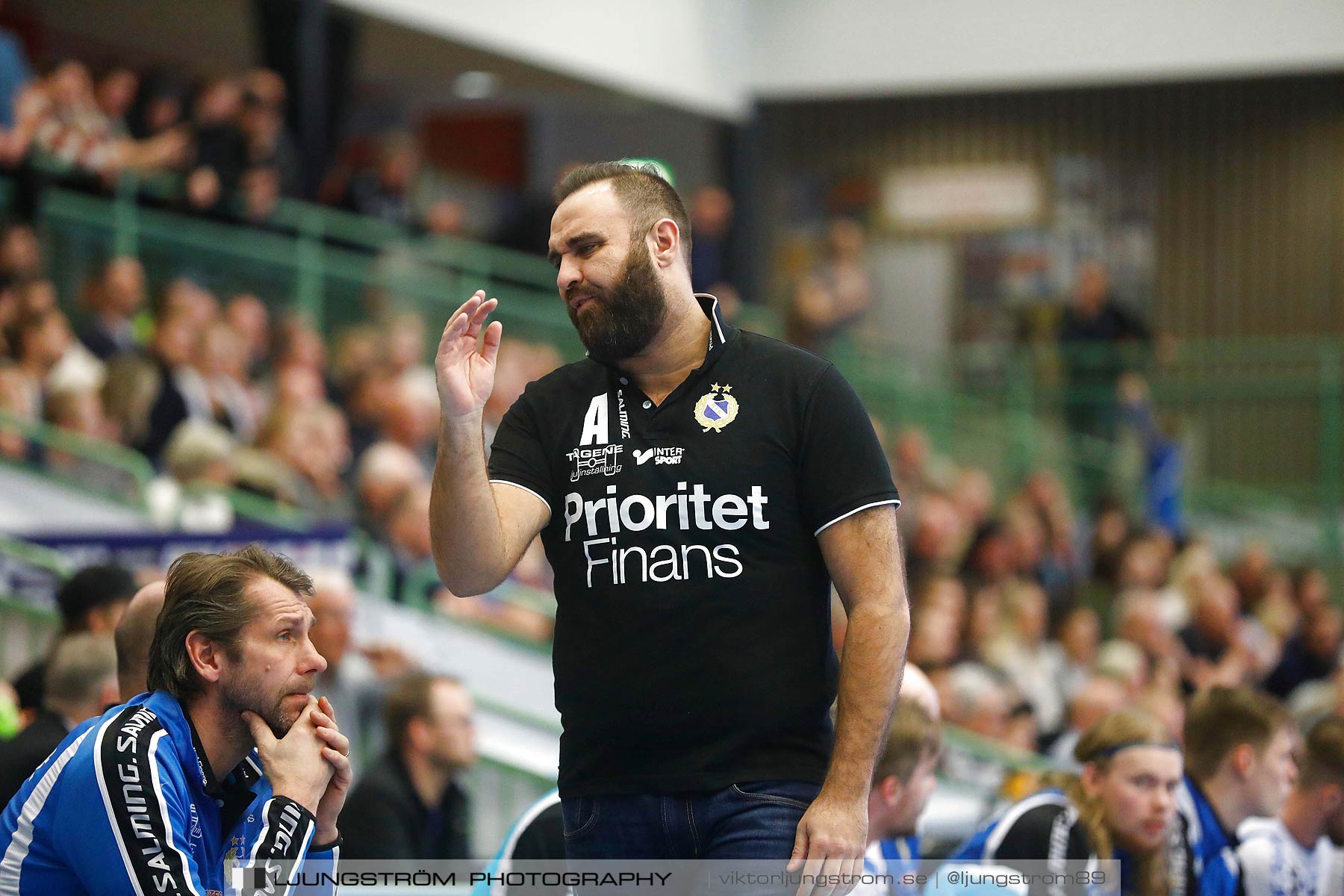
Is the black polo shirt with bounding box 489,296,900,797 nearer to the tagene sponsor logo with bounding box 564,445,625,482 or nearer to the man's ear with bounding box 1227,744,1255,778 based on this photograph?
the tagene sponsor logo with bounding box 564,445,625,482

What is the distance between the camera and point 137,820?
2.76 m

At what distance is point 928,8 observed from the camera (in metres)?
15.6

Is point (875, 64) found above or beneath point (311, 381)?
above

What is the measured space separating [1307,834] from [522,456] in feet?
9.08

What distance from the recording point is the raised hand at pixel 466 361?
2.86 metres

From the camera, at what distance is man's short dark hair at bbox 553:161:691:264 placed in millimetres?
3053

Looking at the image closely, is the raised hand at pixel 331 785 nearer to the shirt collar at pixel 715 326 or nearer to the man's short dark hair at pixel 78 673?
the shirt collar at pixel 715 326

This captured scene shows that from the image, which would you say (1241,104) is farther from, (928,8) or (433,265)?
(433,265)

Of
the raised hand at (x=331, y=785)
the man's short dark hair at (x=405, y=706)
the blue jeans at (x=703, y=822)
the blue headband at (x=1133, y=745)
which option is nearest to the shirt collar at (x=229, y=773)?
the raised hand at (x=331, y=785)

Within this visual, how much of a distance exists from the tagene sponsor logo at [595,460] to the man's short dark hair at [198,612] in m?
0.58

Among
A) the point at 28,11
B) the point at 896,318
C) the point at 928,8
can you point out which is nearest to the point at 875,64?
the point at 928,8

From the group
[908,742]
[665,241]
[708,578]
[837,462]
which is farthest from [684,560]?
[908,742]

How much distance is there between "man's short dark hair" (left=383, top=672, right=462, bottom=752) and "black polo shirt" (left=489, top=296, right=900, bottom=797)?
2099mm

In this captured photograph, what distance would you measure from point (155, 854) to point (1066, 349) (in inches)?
539
